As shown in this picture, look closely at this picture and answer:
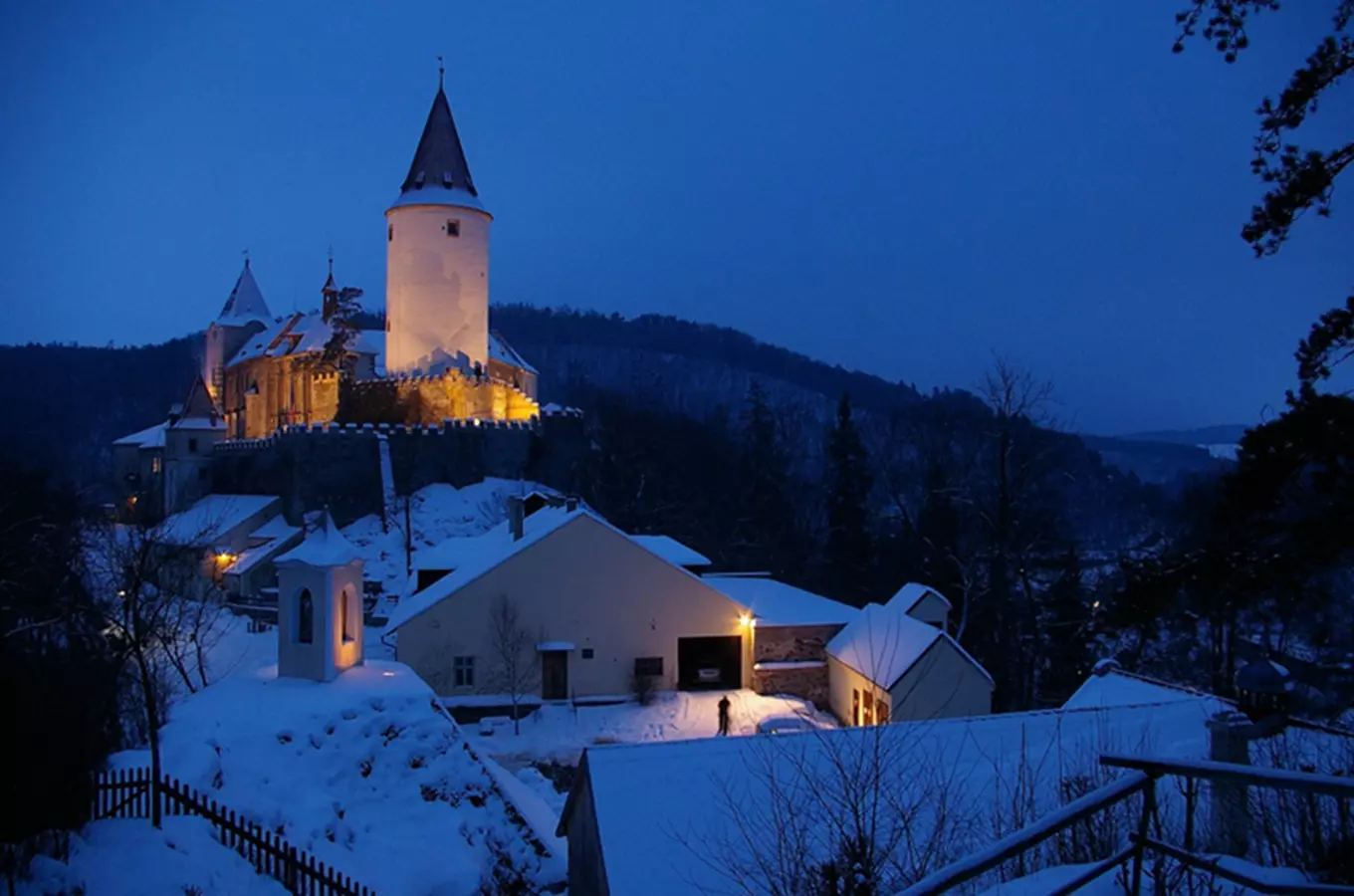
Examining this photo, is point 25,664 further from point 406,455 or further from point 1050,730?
point 406,455

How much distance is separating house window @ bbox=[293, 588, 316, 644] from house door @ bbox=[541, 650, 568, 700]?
306 inches

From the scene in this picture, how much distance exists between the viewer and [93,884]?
8.66 meters

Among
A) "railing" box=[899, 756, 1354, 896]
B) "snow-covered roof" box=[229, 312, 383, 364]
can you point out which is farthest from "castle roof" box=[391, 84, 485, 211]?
"railing" box=[899, 756, 1354, 896]

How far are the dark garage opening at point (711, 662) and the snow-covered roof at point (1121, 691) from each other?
1093 cm

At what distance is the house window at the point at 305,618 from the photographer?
55.8 ft

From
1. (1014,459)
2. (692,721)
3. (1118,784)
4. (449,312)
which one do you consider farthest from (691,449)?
(1118,784)

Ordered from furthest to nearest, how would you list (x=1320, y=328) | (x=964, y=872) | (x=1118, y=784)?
(x=1320, y=328) → (x=1118, y=784) → (x=964, y=872)

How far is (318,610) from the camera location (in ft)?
55.3

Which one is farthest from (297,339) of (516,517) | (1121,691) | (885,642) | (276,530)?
(1121,691)

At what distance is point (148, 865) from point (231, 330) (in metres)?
58.1

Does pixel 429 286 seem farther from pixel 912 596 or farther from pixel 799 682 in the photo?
pixel 912 596

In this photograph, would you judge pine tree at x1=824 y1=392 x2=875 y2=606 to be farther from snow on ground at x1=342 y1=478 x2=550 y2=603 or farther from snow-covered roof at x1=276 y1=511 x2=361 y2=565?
snow-covered roof at x1=276 y1=511 x2=361 y2=565

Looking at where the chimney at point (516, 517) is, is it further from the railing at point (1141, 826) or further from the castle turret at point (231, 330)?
the castle turret at point (231, 330)

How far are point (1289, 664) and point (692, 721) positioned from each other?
16.7 metres
